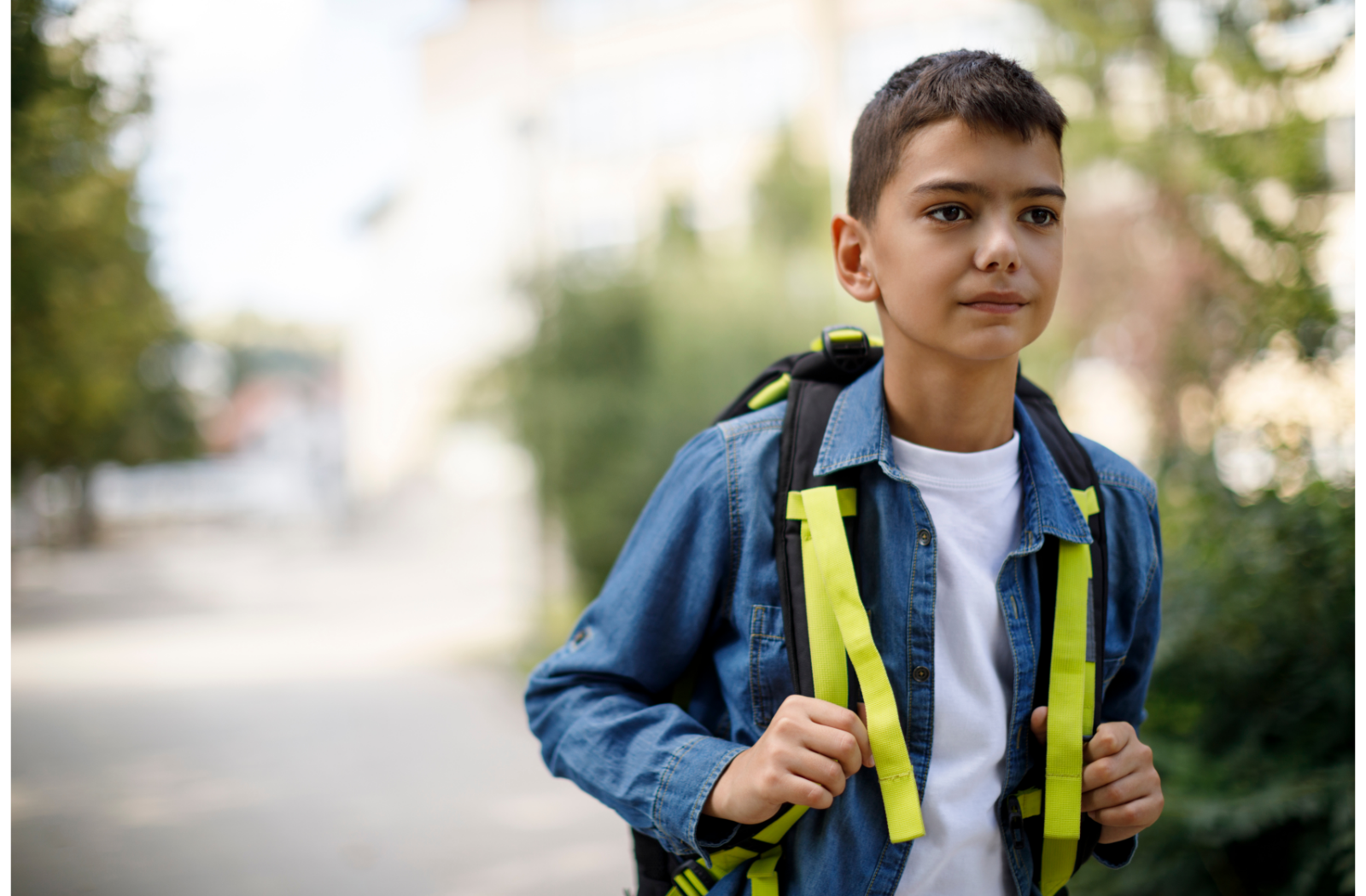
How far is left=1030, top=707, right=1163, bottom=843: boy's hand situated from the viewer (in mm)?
1368

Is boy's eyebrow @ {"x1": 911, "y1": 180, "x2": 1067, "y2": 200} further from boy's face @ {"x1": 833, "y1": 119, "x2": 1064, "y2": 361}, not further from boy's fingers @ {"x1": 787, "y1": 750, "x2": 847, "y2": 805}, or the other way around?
boy's fingers @ {"x1": 787, "y1": 750, "x2": 847, "y2": 805}

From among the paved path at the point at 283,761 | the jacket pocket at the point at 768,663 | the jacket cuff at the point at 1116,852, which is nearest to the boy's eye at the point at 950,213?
the jacket pocket at the point at 768,663

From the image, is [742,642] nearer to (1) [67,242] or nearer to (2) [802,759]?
(2) [802,759]

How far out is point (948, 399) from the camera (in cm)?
147

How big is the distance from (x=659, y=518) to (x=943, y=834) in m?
0.57

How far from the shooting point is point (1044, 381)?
25.4 ft

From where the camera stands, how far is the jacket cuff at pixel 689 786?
4.38ft

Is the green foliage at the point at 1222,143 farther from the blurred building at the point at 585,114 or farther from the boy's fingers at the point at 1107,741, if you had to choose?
the blurred building at the point at 585,114

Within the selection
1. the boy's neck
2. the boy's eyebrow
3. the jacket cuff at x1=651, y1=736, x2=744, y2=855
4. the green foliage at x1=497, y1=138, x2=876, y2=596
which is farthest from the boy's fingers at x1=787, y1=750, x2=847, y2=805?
the green foliage at x1=497, y1=138, x2=876, y2=596

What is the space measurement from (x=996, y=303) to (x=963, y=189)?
16 centimetres

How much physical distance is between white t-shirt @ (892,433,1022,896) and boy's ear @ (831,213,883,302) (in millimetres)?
221

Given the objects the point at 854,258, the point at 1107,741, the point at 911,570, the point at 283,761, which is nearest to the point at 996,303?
the point at 854,258

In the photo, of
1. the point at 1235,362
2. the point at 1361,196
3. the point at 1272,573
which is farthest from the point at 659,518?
the point at 1235,362

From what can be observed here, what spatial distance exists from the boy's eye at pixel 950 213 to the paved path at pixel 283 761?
359 centimetres
